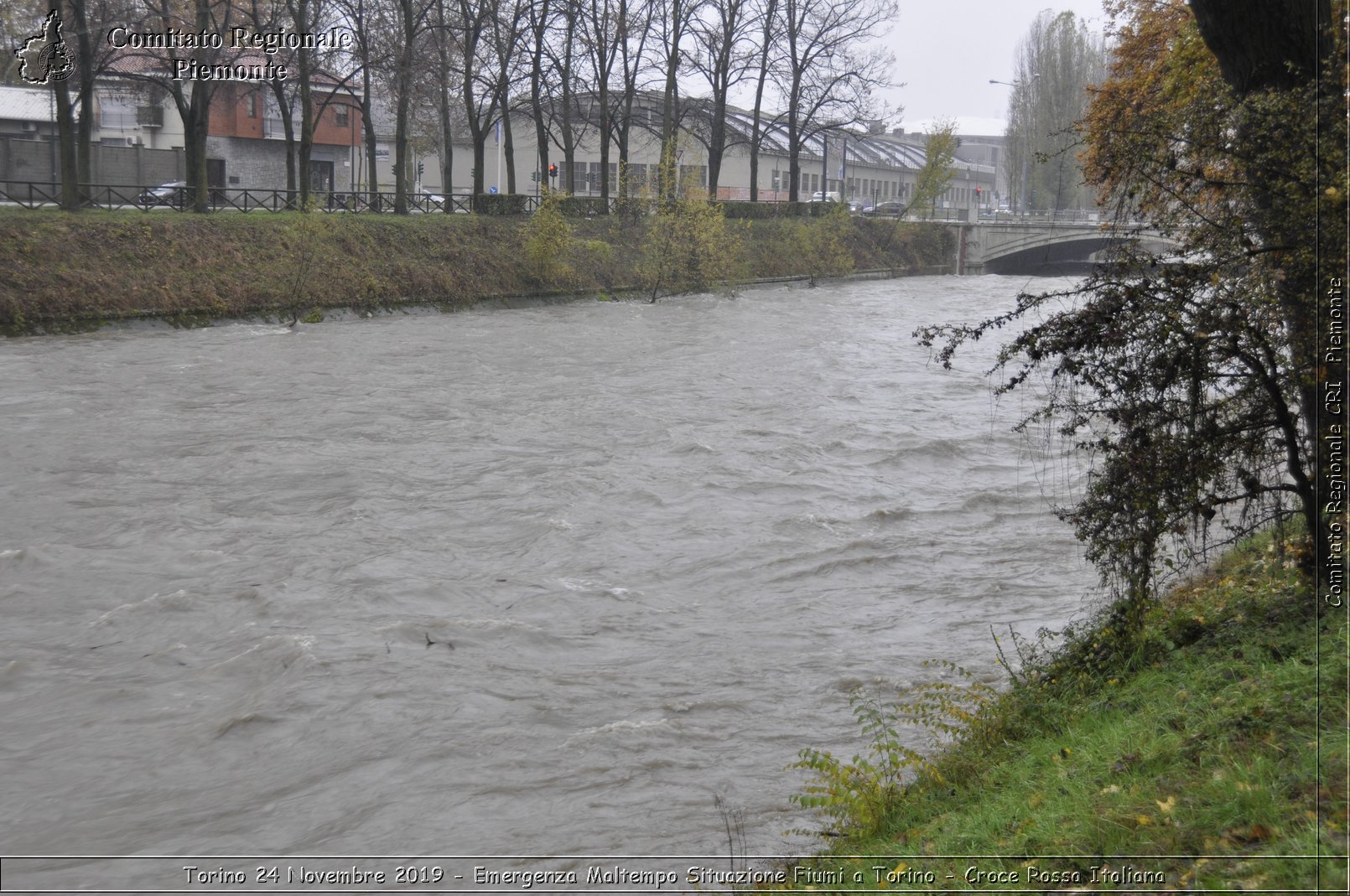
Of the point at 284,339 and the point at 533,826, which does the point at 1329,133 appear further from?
the point at 284,339

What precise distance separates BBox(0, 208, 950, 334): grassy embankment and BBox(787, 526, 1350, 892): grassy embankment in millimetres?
24493

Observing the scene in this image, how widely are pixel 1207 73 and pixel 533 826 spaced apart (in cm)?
807

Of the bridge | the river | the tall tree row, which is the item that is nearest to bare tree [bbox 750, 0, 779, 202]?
the tall tree row

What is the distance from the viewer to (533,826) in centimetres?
775

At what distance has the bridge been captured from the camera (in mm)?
64938

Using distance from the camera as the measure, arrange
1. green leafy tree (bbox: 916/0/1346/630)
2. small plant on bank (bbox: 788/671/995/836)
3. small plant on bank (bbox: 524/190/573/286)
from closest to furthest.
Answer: small plant on bank (bbox: 788/671/995/836), green leafy tree (bbox: 916/0/1346/630), small plant on bank (bbox: 524/190/573/286)

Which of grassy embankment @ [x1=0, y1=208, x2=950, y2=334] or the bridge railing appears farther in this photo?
the bridge railing

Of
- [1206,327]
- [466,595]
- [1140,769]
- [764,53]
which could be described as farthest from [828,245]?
[1140,769]

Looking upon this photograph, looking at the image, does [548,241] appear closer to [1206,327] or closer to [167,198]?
[167,198]

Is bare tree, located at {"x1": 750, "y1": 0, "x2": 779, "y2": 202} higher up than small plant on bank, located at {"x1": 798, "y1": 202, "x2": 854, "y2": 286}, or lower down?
higher up

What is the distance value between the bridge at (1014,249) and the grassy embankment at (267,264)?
92.2 ft

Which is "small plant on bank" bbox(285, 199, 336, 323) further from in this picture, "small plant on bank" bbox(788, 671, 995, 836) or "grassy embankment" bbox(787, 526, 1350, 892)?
"grassy embankment" bbox(787, 526, 1350, 892)

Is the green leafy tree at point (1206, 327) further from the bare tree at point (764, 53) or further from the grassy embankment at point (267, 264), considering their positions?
the bare tree at point (764, 53)

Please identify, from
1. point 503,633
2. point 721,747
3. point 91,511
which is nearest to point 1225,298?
point 721,747
